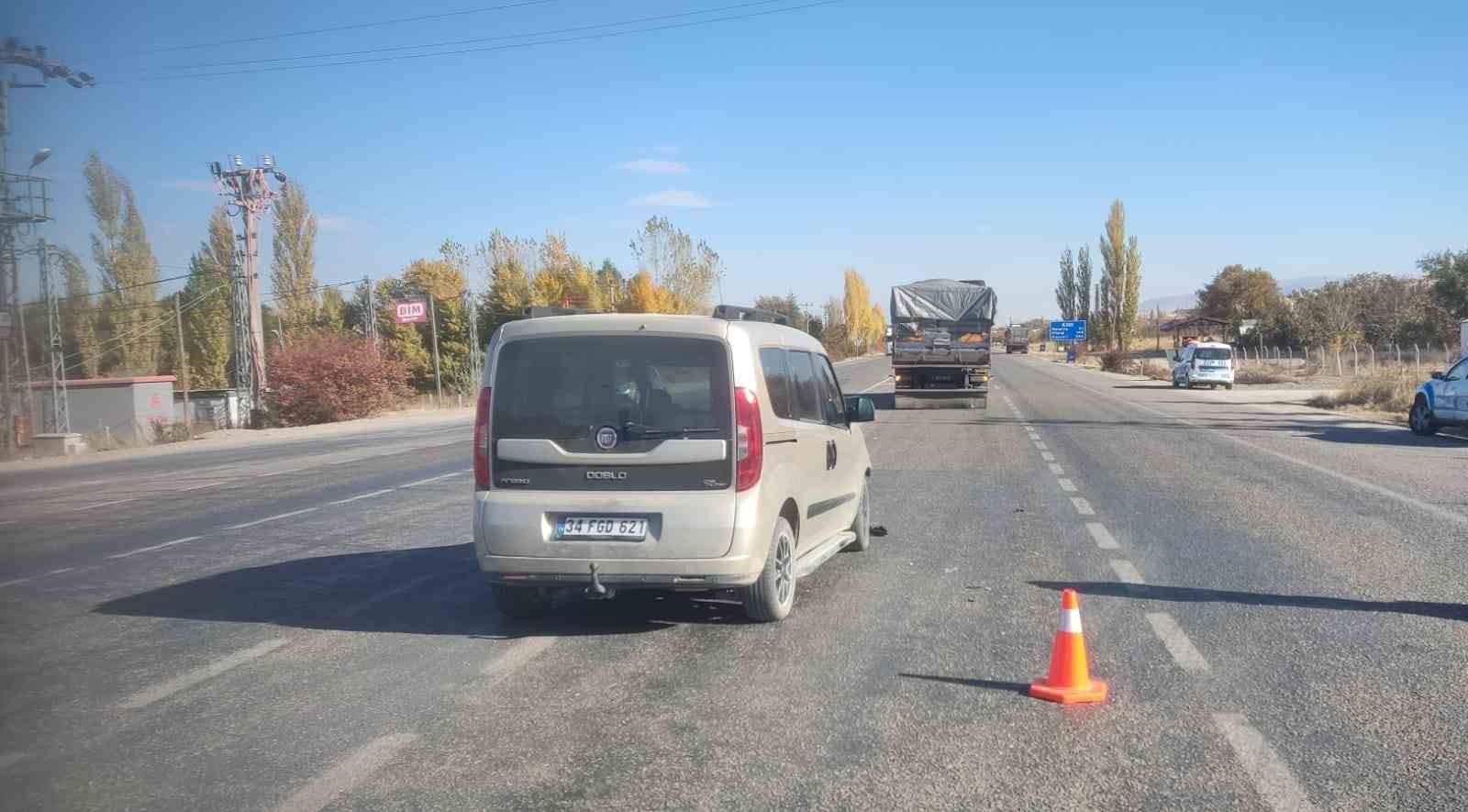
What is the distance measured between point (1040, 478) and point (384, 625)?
9335 millimetres

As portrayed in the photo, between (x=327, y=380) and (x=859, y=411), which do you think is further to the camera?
(x=327, y=380)

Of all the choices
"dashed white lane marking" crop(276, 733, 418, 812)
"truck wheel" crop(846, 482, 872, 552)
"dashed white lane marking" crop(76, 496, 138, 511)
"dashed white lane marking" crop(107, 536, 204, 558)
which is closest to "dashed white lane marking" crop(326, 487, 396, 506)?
"dashed white lane marking" crop(107, 536, 204, 558)

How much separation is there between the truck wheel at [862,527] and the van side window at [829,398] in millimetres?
767

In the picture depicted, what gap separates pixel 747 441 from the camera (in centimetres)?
620

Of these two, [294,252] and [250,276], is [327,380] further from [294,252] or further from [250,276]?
[294,252]

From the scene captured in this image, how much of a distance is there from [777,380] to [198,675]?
3.60 meters

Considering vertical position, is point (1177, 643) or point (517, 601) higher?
point (517, 601)

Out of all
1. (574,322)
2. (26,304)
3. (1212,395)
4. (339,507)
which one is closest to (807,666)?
(574,322)

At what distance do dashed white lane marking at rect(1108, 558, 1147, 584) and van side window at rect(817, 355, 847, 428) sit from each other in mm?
2204

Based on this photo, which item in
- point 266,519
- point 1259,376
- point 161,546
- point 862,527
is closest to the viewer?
point 862,527

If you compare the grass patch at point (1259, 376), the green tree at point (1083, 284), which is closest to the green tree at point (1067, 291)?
the green tree at point (1083, 284)

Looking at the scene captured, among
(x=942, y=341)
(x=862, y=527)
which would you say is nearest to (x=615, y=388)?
(x=862, y=527)

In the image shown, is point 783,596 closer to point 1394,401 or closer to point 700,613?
point 700,613

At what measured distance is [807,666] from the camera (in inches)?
223
